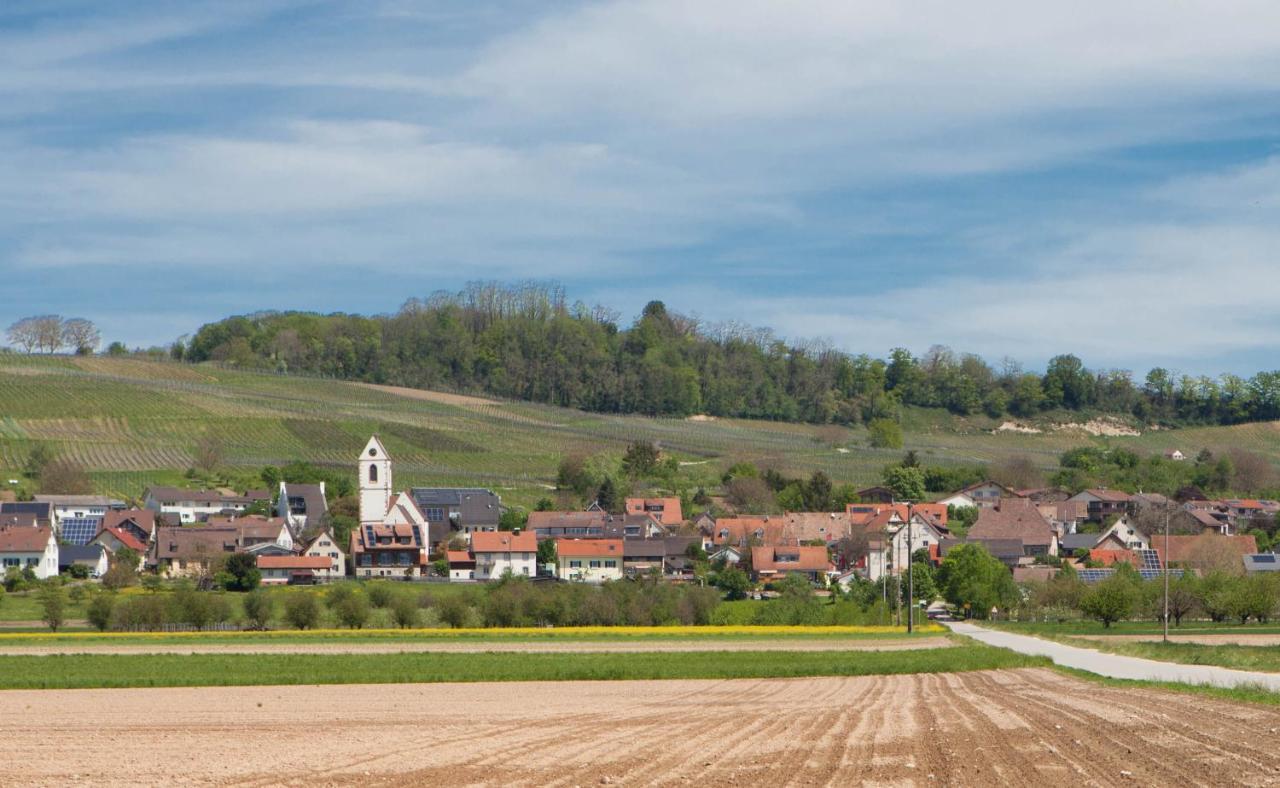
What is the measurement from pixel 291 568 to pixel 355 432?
50573 mm

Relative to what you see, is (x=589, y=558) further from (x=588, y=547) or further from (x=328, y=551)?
(x=328, y=551)

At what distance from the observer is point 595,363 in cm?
18775

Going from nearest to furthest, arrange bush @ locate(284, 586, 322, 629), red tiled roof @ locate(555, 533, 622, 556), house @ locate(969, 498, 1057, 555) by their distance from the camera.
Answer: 1. bush @ locate(284, 586, 322, 629)
2. red tiled roof @ locate(555, 533, 622, 556)
3. house @ locate(969, 498, 1057, 555)

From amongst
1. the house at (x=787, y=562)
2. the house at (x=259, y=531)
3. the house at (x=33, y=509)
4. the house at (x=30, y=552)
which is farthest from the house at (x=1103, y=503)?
the house at (x=33, y=509)

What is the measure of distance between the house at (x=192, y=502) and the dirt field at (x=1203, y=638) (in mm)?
65295

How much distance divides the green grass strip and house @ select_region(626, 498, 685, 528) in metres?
63.9

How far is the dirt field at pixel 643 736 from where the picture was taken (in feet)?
61.8

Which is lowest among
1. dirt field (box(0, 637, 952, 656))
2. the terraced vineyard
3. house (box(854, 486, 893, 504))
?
dirt field (box(0, 637, 952, 656))

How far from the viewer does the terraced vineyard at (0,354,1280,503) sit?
124 metres

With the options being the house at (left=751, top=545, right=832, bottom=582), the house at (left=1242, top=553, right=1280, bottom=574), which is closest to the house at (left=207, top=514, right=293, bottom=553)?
the house at (left=751, top=545, right=832, bottom=582)

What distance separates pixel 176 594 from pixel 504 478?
6211 centimetres

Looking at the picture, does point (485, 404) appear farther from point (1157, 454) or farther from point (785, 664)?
point (785, 664)

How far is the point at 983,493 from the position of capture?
128125 millimetres

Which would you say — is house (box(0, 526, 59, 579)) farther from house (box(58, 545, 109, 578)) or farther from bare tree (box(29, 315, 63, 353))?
bare tree (box(29, 315, 63, 353))
